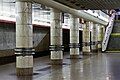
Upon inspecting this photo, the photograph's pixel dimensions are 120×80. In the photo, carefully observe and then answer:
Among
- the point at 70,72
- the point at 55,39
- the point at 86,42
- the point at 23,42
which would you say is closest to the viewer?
the point at 23,42

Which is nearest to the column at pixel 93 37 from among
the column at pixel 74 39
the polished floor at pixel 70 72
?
the column at pixel 74 39

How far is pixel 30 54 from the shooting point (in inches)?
670

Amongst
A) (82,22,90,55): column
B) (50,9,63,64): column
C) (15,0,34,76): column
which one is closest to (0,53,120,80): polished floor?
(15,0,34,76): column

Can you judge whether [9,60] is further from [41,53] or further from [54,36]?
[41,53]

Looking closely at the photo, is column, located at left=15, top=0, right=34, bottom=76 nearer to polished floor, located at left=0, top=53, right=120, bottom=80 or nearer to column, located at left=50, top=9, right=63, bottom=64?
polished floor, located at left=0, top=53, right=120, bottom=80

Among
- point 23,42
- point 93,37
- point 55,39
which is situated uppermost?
point 93,37

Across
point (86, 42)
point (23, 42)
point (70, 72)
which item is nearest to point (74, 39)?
point (86, 42)

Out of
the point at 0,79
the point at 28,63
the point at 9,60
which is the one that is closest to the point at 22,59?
the point at 28,63

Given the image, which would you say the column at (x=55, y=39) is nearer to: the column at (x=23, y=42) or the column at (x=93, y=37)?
the column at (x=23, y=42)

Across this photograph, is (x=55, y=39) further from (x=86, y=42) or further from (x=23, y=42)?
(x=86, y=42)

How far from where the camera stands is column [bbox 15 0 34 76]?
55.0ft

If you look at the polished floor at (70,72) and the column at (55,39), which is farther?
the column at (55,39)

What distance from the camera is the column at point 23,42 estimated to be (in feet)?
55.0

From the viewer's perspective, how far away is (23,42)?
16.9m
